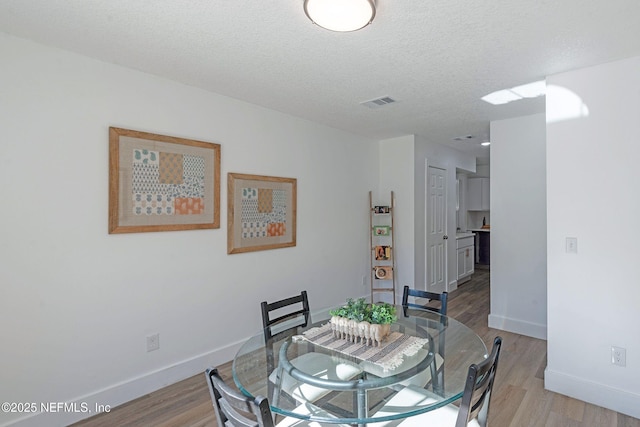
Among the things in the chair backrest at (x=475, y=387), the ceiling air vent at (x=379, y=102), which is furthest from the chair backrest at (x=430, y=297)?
the ceiling air vent at (x=379, y=102)

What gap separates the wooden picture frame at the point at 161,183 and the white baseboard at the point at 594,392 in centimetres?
307

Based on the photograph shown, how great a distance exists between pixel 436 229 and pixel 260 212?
306 cm

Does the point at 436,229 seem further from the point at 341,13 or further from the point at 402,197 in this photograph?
the point at 341,13

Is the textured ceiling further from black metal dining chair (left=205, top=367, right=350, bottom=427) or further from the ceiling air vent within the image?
black metal dining chair (left=205, top=367, right=350, bottom=427)

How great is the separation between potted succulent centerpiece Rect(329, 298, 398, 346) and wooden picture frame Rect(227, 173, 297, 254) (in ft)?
5.18

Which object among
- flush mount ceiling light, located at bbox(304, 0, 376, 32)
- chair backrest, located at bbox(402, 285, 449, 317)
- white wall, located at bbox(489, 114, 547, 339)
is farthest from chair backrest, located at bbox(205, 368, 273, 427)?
white wall, located at bbox(489, 114, 547, 339)

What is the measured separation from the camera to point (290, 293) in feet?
12.1

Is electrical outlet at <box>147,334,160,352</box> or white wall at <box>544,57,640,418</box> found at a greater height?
white wall at <box>544,57,640,418</box>

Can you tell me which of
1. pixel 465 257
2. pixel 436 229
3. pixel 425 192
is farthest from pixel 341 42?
pixel 465 257

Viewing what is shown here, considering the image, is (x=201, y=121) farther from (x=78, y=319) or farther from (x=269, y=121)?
(x=78, y=319)

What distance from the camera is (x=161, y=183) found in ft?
8.63

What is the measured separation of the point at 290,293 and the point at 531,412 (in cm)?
233

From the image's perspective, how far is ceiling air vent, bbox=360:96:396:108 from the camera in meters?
3.19

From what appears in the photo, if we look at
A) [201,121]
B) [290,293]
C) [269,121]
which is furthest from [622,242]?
[201,121]
